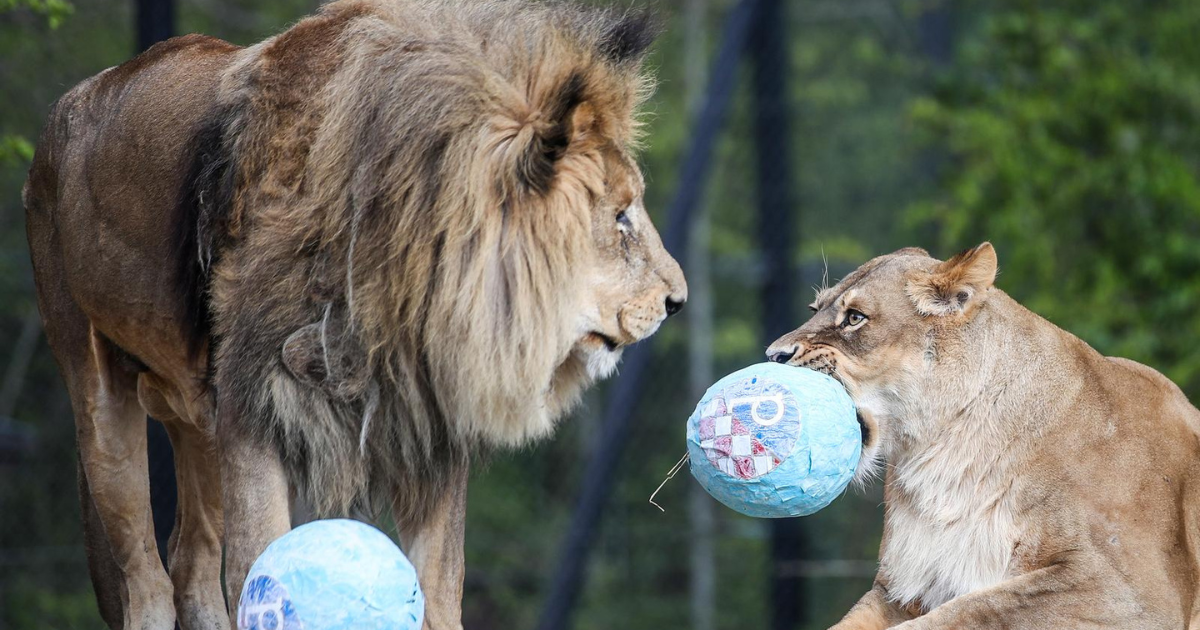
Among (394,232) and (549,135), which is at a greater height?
(549,135)

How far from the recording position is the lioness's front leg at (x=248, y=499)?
2.78 meters

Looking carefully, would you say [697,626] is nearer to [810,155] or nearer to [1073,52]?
[810,155]

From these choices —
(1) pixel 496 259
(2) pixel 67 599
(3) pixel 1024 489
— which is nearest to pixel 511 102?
(1) pixel 496 259

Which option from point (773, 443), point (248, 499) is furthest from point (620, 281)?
point (248, 499)

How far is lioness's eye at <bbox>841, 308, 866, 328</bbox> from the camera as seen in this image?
3.17 metres

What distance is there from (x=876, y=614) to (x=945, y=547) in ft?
0.79

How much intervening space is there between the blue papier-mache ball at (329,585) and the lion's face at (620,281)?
0.67 meters

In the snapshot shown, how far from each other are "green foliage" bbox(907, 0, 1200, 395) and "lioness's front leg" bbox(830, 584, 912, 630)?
3.70 metres

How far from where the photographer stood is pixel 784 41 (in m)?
6.62

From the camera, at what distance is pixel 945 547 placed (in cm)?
309

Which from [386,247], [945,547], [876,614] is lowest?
[876,614]

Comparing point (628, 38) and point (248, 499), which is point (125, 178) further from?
point (628, 38)

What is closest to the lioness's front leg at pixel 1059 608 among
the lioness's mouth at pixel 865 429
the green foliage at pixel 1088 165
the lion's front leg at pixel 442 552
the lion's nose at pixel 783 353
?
the lioness's mouth at pixel 865 429

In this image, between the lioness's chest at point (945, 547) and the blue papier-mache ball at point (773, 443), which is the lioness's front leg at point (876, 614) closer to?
the lioness's chest at point (945, 547)
